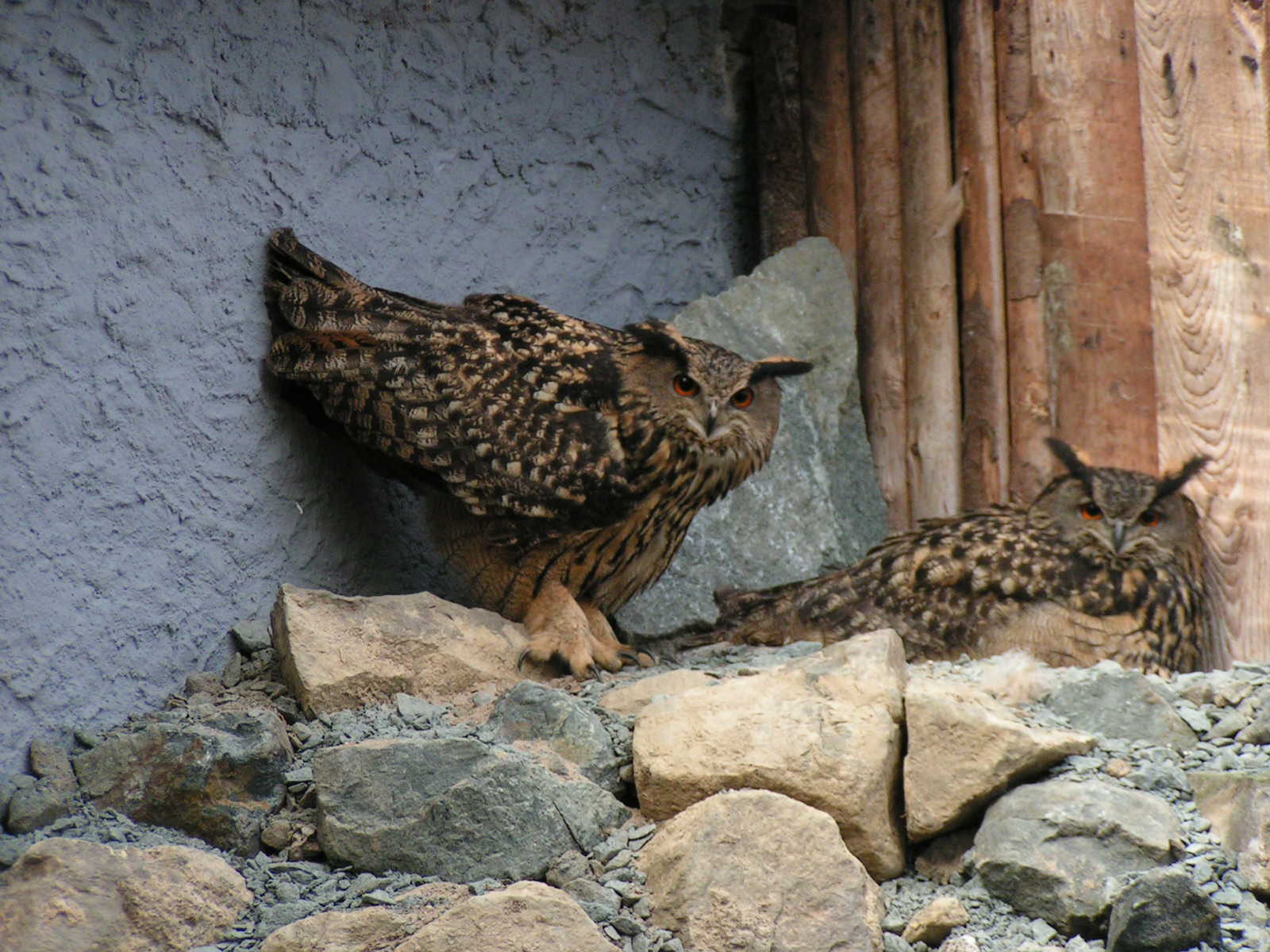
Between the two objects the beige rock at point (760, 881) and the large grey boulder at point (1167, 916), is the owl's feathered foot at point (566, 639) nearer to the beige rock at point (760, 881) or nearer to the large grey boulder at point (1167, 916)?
the beige rock at point (760, 881)

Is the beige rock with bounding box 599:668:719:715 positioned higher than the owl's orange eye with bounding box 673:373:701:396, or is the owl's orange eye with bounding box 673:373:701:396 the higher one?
the owl's orange eye with bounding box 673:373:701:396

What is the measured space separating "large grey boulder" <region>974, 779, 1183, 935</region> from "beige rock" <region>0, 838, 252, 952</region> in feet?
4.96

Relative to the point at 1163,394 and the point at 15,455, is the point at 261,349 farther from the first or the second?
the point at 1163,394

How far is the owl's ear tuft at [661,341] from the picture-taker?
407cm

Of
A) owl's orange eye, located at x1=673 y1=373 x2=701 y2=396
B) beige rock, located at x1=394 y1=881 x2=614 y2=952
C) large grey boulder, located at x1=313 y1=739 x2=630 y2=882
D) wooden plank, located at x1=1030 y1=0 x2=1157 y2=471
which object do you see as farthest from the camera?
wooden plank, located at x1=1030 y1=0 x2=1157 y2=471

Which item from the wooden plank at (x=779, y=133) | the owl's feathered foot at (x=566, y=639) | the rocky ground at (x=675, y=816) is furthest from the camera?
the wooden plank at (x=779, y=133)

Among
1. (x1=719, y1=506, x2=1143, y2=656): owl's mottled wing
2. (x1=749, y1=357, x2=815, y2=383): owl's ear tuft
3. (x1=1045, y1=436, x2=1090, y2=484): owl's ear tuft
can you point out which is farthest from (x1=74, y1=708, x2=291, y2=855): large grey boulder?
(x1=1045, y1=436, x2=1090, y2=484): owl's ear tuft

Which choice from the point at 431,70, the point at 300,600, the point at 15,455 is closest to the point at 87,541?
the point at 15,455

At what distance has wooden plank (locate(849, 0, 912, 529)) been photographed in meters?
5.19

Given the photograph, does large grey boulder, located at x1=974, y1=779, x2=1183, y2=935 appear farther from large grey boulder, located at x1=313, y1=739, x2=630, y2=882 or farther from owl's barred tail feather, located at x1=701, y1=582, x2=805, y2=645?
owl's barred tail feather, located at x1=701, y1=582, x2=805, y2=645

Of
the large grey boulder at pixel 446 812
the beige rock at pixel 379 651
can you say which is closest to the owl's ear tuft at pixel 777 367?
the beige rock at pixel 379 651

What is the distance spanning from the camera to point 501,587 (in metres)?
4.24

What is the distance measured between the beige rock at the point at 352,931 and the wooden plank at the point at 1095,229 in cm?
275

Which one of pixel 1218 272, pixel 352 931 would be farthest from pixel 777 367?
pixel 352 931
